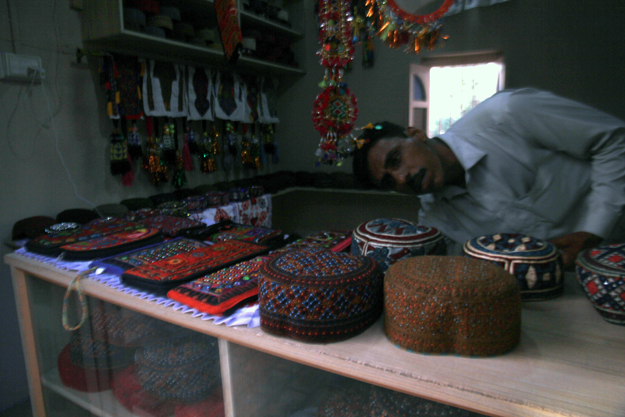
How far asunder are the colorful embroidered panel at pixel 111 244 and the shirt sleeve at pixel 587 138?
42.3 inches

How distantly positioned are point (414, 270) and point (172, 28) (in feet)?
6.70

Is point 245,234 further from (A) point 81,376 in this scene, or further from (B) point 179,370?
(A) point 81,376

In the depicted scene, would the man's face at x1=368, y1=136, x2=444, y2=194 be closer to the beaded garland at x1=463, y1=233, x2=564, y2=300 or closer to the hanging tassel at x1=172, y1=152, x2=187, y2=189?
the beaded garland at x1=463, y1=233, x2=564, y2=300

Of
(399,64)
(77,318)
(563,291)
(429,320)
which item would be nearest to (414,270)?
(429,320)

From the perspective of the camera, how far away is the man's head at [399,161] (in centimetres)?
108

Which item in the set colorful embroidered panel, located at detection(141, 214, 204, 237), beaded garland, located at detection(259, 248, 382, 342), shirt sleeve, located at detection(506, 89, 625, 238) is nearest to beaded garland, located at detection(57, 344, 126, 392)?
colorful embroidered panel, located at detection(141, 214, 204, 237)

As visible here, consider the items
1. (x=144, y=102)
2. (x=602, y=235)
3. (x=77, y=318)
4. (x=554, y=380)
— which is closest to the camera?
(x=554, y=380)

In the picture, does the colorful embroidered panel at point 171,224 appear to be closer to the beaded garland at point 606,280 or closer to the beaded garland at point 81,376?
the beaded garland at point 81,376

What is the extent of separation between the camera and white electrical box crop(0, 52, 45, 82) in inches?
60.6

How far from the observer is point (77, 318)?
1022 mm

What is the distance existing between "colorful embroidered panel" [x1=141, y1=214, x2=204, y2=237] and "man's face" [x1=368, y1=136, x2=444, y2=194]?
562 millimetres

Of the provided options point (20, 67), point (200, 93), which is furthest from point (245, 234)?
point (200, 93)

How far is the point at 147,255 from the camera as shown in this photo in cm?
91

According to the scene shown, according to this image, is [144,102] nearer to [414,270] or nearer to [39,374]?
[39,374]
